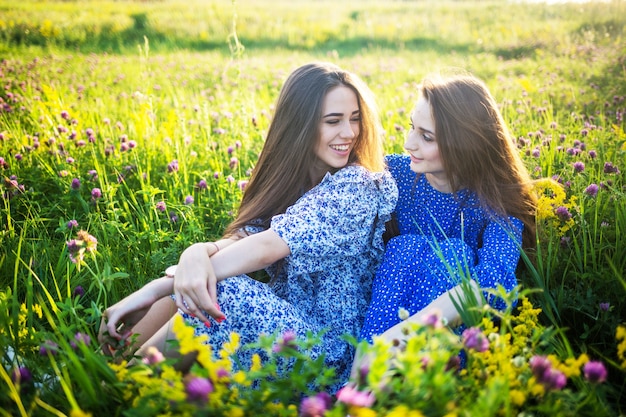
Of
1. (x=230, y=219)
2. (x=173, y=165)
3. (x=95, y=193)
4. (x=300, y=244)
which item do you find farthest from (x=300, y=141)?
(x=95, y=193)

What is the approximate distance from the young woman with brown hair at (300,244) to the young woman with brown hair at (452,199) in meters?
0.17

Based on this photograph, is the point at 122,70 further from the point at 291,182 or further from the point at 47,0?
the point at 47,0

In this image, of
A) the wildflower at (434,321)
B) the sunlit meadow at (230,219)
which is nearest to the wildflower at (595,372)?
the sunlit meadow at (230,219)

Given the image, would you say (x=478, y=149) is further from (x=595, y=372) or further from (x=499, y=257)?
(x=595, y=372)

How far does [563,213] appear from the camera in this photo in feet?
8.42

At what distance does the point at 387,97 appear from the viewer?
5.66m

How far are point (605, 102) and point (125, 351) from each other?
4.09 meters

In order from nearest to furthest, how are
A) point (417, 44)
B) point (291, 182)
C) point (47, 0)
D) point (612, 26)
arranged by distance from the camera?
point (291, 182), point (612, 26), point (417, 44), point (47, 0)

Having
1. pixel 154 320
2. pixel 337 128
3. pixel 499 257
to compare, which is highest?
pixel 337 128

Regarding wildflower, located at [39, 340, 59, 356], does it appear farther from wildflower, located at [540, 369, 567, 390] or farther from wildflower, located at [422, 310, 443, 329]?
wildflower, located at [540, 369, 567, 390]

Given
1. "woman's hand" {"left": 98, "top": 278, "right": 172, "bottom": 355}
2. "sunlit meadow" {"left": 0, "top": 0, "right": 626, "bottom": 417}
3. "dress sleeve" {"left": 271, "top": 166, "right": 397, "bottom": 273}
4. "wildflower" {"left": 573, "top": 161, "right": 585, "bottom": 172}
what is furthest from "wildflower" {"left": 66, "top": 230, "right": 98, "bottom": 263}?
"wildflower" {"left": 573, "top": 161, "right": 585, "bottom": 172}

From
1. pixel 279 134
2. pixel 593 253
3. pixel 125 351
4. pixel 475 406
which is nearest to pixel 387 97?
pixel 279 134

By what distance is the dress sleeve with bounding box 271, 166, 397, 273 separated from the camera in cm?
231

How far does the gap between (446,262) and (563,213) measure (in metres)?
0.82
